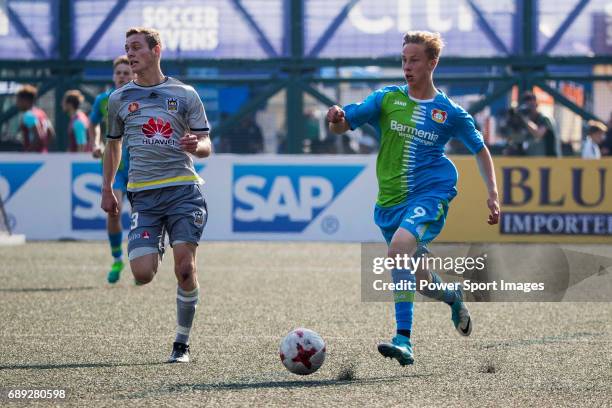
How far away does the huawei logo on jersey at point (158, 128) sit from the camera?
26.1 feet

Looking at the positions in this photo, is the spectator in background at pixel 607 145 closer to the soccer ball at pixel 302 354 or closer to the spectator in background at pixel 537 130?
the spectator in background at pixel 537 130

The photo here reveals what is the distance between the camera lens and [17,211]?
59.8 ft

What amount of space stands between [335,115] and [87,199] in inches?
432

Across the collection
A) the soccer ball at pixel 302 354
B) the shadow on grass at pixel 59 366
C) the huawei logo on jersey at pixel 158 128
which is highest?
the huawei logo on jersey at pixel 158 128

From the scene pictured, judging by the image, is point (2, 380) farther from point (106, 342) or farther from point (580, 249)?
point (580, 249)

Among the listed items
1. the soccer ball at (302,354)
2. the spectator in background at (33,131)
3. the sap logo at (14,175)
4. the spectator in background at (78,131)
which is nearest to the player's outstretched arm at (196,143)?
the soccer ball at (302,354)

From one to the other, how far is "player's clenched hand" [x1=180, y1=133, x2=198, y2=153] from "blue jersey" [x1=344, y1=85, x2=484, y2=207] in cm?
95

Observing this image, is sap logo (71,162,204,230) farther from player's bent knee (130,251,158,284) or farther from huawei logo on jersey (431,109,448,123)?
huawei logo on jersey (431,109,448,123)

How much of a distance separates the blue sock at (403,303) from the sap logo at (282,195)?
10161 mm

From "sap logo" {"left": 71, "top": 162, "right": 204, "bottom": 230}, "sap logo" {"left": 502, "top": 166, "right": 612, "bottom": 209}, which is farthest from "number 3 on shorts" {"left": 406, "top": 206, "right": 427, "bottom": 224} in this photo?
"sap logo" {"left": 71, "top": 162, "right": 204, "bottom": 230}

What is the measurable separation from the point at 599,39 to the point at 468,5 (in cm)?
202

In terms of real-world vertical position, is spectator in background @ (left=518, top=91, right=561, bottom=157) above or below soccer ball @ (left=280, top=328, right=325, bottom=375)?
above

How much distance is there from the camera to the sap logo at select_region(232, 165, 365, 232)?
17844 millimetres

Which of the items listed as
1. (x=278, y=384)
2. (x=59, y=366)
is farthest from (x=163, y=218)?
(x=278, y=384)
